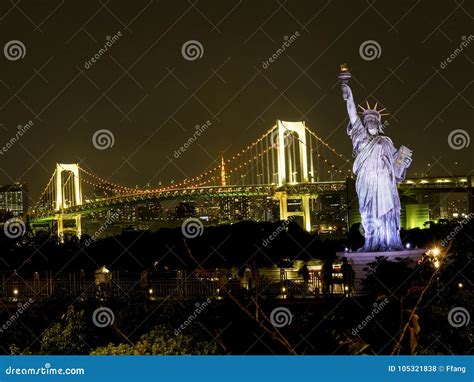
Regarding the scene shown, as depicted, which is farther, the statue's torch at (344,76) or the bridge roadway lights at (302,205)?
the bridge roadway lights at (302,205)

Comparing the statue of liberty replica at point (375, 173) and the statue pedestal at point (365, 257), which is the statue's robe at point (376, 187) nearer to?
the statue of liberty replica at point (375, 173)

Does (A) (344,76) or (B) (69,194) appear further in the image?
(B) (69,194)

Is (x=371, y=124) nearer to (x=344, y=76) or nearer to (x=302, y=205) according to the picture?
(x=344, y=76)

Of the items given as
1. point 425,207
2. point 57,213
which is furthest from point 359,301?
point 57,213

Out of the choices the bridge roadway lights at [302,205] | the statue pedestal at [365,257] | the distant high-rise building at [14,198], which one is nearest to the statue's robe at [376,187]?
the statue pedestal at [365,257]

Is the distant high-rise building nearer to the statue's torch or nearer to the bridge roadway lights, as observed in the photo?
the bridge roadway lights

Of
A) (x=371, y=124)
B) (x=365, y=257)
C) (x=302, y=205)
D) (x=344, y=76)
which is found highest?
(x=302, y=205)

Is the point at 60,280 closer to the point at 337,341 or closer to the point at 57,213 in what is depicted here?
the point at 337,341

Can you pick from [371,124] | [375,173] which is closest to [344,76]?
[371,124]

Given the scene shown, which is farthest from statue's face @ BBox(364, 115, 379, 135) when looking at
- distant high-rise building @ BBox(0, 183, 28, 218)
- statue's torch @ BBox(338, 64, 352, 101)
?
distant high-rise building @ BBox(0, 183, 28, 218)
